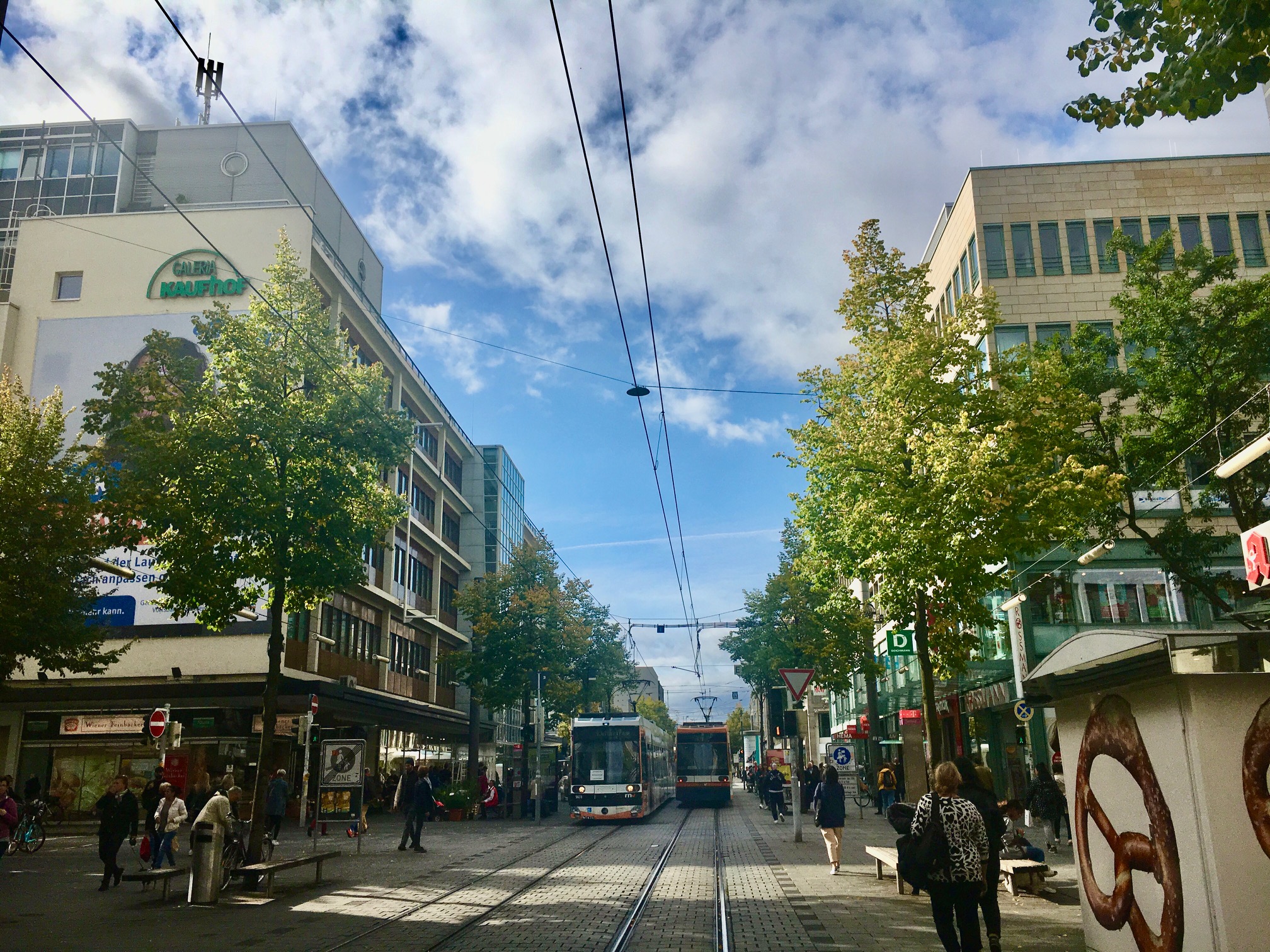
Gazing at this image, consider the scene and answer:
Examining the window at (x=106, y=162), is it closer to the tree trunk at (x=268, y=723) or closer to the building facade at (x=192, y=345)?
the building facade at (x=192, y=345)

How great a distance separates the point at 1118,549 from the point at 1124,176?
13223mm

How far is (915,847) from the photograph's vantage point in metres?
7.89

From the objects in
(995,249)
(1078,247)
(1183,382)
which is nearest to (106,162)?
(995,249)

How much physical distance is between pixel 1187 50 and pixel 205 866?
14.2 m

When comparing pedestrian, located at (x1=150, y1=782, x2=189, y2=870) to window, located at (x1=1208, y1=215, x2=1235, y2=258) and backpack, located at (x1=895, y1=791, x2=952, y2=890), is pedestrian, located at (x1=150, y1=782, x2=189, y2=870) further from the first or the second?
window, located at (x1=1208, y1=215, x2=1235, y2=258)

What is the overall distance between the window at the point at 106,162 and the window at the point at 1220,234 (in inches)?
1757

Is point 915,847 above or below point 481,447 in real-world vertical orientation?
below

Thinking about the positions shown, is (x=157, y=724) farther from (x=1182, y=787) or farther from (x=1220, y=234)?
(x=1220, y=234)

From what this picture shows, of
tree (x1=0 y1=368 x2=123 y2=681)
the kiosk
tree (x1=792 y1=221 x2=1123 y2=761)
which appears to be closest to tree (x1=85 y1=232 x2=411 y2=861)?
tree (x1=0 y1=368 x2=123 y2=681)

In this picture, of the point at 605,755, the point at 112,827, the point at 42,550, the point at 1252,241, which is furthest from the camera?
the point at 1252,241

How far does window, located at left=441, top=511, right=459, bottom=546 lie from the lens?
2299 inches

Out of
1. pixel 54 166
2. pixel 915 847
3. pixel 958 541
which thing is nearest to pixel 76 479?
pixel 958 541

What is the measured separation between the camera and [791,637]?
44.8m

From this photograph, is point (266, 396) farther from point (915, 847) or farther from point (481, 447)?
point (481, 447)
